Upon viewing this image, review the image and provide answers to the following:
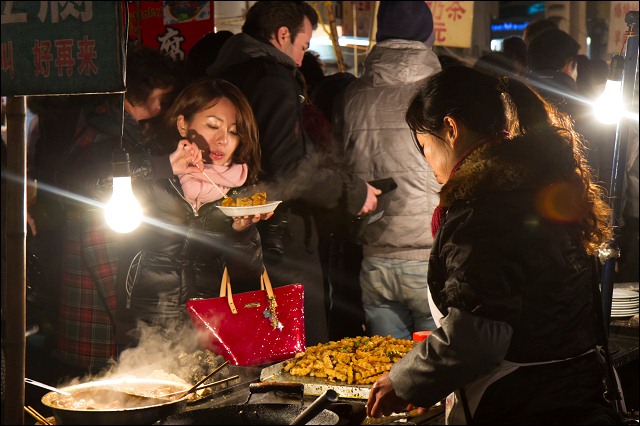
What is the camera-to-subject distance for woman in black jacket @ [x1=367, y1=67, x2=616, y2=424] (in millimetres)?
2422

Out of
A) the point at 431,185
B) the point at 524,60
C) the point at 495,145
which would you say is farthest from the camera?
the point at 524,60

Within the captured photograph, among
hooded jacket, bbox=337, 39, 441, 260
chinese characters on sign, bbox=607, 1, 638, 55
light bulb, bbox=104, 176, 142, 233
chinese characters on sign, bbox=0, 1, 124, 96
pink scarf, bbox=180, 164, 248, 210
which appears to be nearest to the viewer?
chinese characters on sign, bbox=0, 1, 124, 96

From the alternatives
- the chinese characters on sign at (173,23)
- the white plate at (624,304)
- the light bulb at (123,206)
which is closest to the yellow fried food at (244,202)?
the light bulb at (123,206)

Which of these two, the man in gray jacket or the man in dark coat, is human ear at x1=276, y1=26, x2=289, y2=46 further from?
the man in gray jacket

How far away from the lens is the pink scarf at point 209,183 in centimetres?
445

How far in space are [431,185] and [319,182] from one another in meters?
0.87

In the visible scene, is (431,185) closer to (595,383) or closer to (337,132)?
(337,132)

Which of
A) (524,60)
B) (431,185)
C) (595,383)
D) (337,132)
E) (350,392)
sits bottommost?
(350,392)

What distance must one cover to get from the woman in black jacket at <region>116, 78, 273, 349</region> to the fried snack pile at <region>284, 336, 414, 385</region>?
92 centimetres

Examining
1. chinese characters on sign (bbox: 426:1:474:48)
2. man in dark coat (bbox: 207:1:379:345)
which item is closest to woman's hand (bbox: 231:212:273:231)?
man in dark coat (bbox: 207:1:379:345)

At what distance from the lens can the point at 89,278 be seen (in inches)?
186

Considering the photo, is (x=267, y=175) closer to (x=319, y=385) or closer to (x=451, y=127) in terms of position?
(x=319, y=385)

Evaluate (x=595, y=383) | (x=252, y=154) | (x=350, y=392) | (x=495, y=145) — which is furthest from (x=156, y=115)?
(x=595, y=383)

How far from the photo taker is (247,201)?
4348mm
